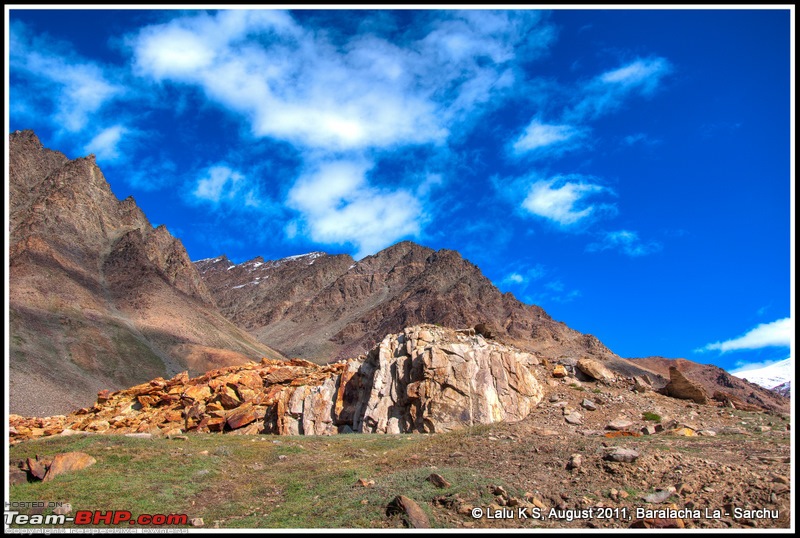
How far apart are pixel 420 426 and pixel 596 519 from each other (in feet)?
56.3

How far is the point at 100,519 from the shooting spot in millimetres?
12695

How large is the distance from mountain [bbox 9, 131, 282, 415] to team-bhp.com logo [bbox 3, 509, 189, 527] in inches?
3054

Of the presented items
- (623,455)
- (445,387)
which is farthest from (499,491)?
(445,387)

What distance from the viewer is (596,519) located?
11.7 metres

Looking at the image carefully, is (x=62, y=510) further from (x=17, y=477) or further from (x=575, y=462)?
(x=575, y=462)

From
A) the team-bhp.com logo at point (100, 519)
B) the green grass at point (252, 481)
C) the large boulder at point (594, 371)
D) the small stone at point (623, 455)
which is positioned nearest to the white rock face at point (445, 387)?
the large boulder at point (594, 371)

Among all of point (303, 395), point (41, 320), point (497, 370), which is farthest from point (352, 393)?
point (41, 320)

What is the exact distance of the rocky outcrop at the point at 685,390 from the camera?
3088 centimetres

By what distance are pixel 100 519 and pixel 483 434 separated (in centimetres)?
1437

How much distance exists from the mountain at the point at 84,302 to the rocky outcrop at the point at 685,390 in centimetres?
8497

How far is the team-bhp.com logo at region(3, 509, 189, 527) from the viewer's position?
12375 mm

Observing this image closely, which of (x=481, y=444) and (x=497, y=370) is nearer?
(x=481, y=444)

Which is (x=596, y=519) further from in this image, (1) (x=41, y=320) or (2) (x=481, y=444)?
(1) (x=41, y=320)

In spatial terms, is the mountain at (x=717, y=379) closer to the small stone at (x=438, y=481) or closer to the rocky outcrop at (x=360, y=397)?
the rocky outcrop at (x=360, y=397)
